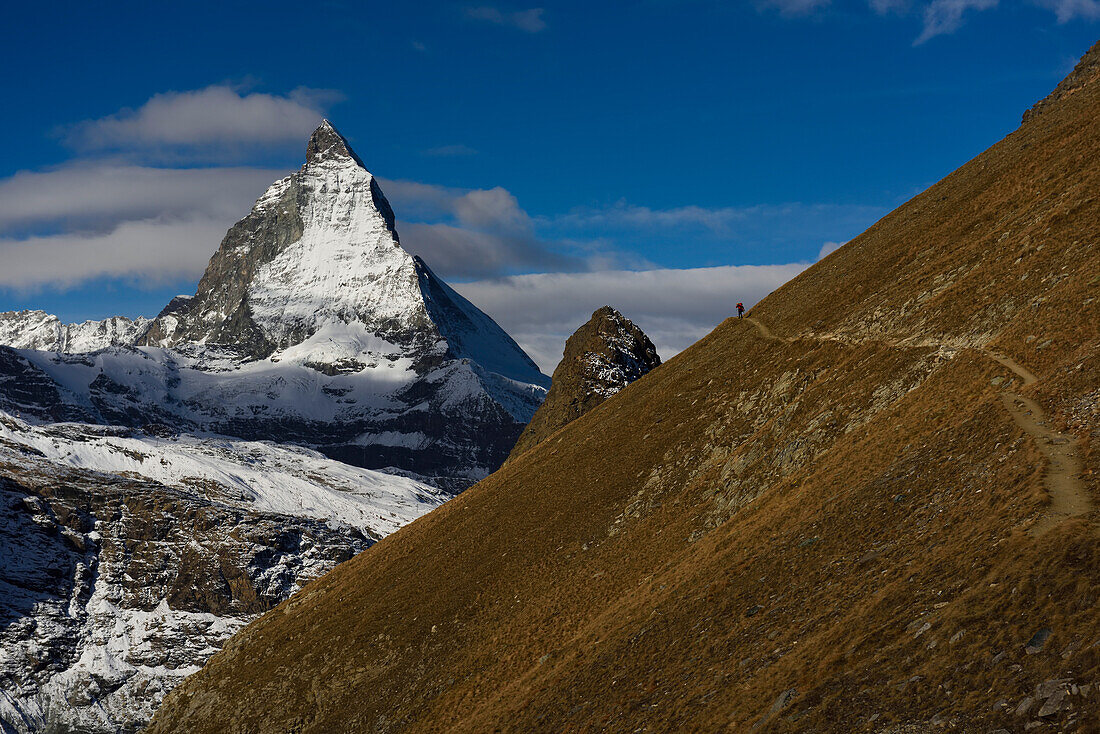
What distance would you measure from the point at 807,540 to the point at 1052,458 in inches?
335

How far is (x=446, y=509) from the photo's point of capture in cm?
6931

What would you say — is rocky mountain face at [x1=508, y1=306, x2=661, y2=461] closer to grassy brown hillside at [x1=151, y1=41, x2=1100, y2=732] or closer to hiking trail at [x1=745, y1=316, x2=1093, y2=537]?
grassy brown hillside at [x1=151, y1=41, x2=1100, y2=732]

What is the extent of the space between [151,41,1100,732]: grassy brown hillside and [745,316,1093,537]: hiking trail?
0.08 m

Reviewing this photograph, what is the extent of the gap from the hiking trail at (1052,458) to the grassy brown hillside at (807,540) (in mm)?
84

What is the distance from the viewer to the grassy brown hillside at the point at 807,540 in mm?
21531

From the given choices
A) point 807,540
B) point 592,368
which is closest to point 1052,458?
point 807,540

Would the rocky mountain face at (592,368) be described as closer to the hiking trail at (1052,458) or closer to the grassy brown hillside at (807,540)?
the grassy brown hillside at (807,540)

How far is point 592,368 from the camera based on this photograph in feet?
361

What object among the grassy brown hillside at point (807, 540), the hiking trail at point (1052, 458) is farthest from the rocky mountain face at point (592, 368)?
the hiking trail at point (1052, 458)

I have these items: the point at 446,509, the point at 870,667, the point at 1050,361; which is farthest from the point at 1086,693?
the point at 446,509

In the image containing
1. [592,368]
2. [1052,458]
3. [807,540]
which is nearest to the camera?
[1052,458]

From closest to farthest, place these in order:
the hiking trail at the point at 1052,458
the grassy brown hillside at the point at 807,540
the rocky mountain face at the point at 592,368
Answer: the grassy brown hillside at the point at 807,540, the hiking trail at the point at 1052,458, the rocky mountain face at the point at 592,368

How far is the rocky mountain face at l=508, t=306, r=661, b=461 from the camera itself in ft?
350

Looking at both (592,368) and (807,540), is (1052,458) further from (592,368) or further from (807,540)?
(592,368)
